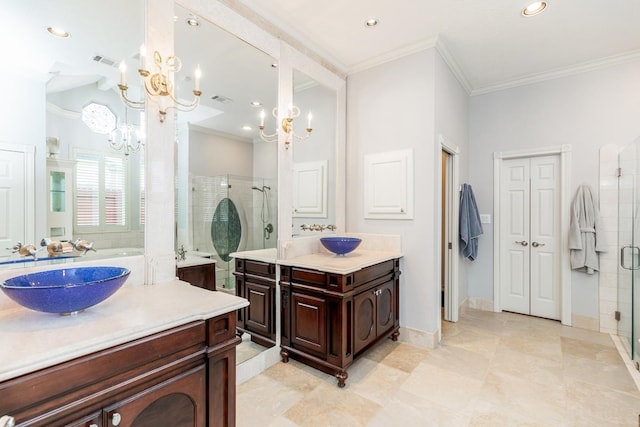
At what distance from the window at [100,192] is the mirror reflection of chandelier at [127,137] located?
0.06m

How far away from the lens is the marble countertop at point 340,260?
231cm

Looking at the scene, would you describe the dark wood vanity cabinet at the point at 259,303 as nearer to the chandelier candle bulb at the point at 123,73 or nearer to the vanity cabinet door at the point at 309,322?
the vanity cabinet door at the point at 309,322

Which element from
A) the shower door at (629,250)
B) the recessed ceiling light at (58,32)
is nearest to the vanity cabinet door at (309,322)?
the recessed ceiling light at (58,32)

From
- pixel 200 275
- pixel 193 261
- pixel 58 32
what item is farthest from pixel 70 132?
pixel 200 275

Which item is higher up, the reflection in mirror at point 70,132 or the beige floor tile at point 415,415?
the reflection in mirror at point 70,132

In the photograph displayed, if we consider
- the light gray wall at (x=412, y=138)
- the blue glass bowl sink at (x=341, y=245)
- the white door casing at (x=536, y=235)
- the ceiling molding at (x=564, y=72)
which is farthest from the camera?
the white door casing at (x=536, y=235)

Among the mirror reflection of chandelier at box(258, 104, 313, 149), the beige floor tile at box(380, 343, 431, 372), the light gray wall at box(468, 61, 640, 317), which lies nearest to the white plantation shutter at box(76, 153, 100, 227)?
the mirror reflection of chandelier at box(258, 104, 313, 149)

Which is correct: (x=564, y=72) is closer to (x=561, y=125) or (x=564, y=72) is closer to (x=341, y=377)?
(x=561, y=125)

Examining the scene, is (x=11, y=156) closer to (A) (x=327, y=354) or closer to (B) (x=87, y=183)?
(B) (x=87, y=183)

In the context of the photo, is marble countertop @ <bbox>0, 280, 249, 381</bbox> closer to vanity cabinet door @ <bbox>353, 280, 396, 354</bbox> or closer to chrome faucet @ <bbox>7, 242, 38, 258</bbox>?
chrome faucet @ <bbox>7, 242, 38, 258</bbox>

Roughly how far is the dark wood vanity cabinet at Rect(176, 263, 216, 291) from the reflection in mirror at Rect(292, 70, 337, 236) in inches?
36.3

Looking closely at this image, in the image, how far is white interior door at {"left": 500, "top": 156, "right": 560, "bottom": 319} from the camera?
360 centimetres

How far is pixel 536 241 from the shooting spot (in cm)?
371

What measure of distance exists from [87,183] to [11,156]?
294mm
